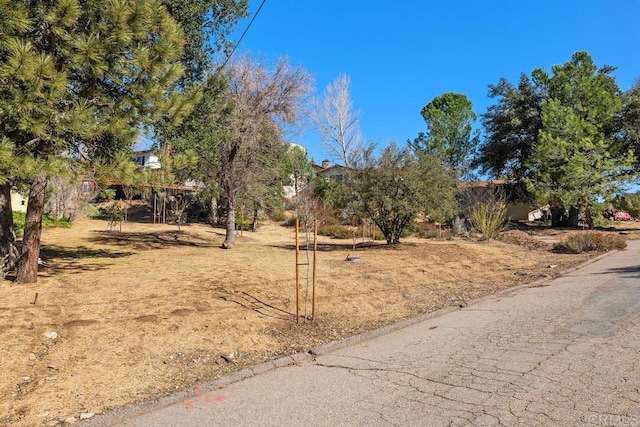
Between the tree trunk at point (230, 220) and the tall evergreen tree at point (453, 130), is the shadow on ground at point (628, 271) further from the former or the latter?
the tall evergreen tree at point (453, 130)

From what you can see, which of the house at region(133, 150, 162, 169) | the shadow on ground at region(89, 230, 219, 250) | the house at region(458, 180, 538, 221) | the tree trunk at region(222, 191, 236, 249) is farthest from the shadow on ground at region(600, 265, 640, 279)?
the house at region(458, 180, 538, 221)

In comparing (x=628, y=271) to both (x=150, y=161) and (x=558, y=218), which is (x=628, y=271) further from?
(x=558, y=218)

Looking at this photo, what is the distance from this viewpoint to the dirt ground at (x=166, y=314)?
186 inches

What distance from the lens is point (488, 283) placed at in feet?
38.5

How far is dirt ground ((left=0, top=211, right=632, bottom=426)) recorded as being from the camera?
15.5ft

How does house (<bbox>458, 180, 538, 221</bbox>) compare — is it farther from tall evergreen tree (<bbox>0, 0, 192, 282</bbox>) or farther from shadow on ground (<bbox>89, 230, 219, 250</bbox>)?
tall evergreen tree (<bbox>0, 0, 192, 282</bbox>)

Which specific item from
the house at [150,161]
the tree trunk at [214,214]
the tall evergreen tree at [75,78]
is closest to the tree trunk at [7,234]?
the tall evergreen tree at [75,78]

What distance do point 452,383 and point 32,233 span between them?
7167 millimetres

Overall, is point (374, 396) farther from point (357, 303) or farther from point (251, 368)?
point (357, 303)

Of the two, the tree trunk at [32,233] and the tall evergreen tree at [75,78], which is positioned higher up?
the tall evergreen tree at [75,78]

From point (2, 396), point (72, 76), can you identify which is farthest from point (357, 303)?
point (72, 76)

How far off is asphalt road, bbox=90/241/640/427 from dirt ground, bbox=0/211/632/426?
0.57 m

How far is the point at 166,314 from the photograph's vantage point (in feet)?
22.2

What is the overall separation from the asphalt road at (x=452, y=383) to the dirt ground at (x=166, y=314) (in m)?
0.57
